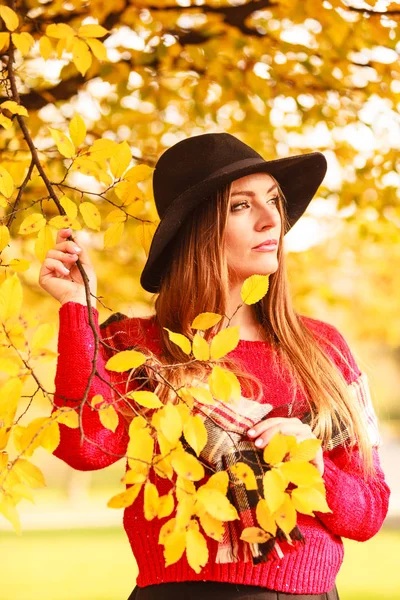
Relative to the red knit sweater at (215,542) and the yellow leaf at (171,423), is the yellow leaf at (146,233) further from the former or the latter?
the yellow leaf at (171,423)

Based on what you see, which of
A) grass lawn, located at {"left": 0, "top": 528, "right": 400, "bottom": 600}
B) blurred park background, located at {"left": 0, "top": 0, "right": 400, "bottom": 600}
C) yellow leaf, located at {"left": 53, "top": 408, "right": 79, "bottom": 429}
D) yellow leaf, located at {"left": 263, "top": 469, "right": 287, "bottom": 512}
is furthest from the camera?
grass lawn, located at {"left": 0, "top": 528, "right": 400, "bottom": 600}

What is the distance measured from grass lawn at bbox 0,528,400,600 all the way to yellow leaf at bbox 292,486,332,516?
21.9ft

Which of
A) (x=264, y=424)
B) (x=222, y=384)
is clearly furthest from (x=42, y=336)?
(x=264, y=424)

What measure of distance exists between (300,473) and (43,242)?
638mm

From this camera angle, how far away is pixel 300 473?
4.35 ft

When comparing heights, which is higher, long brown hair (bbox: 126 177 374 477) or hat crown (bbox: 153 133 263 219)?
hat crown (bbox: 153 133 263 219)

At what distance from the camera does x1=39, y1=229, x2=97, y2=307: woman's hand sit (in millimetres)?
1857

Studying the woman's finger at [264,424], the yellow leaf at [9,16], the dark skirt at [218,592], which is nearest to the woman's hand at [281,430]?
the woman's finger at [264,424]

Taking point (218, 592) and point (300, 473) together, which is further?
point (218, 592)

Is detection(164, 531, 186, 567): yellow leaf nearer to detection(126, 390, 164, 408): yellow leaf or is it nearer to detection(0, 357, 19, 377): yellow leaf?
detection(126, 390, 164, 408): yellow leaf

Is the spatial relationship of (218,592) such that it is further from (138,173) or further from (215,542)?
(138,173)

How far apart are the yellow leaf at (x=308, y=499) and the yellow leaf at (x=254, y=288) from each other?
0.32 m

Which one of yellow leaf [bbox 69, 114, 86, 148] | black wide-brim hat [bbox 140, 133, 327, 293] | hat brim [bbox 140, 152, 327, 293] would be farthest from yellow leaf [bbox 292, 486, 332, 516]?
Result: black wide-brim hat [bbox 140, 133, 327, 293]

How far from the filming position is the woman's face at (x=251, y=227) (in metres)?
2.14
